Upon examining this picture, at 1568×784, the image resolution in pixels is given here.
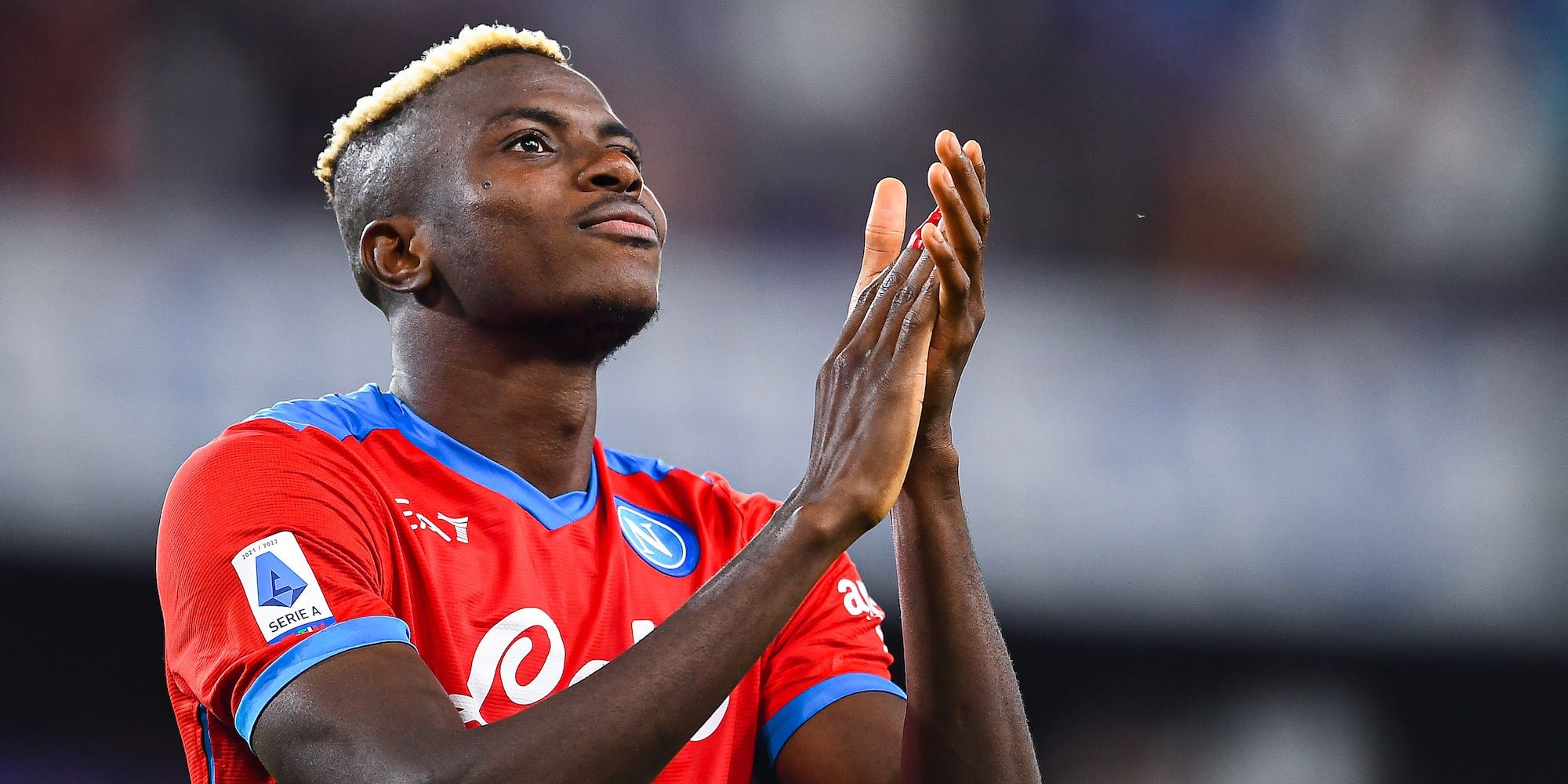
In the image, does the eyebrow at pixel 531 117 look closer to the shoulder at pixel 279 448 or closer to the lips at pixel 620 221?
the lips at pixel 620 221

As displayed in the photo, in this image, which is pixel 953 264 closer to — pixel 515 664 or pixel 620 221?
pixel 620 221

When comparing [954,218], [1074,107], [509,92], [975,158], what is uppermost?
[1074,107]

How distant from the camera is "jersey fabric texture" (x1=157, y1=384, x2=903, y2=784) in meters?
1.96

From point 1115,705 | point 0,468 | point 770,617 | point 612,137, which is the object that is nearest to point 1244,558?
point 1115,705

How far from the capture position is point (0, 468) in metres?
4.67

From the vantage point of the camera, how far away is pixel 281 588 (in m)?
1.95

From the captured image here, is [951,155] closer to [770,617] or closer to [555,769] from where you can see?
[770,617]

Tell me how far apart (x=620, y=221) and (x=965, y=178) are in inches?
26.4

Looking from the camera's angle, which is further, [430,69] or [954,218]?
[430,69]

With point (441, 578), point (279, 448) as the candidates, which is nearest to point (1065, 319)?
point (441, 578)

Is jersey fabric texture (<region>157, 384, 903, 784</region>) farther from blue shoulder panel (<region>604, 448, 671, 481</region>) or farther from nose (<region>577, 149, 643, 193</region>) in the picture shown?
nose (<region>577, 149, 643, 193</region>)

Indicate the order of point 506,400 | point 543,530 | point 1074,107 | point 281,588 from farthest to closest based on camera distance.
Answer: point 1074,107
point 506,400
point 543,530
point 281,588

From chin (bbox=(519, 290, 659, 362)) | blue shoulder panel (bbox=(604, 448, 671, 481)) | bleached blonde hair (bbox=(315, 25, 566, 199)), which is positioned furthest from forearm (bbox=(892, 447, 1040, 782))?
bleached blonde hair (bbox=(315, 25, 566, 199))

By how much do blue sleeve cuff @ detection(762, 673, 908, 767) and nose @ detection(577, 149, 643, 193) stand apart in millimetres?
978
